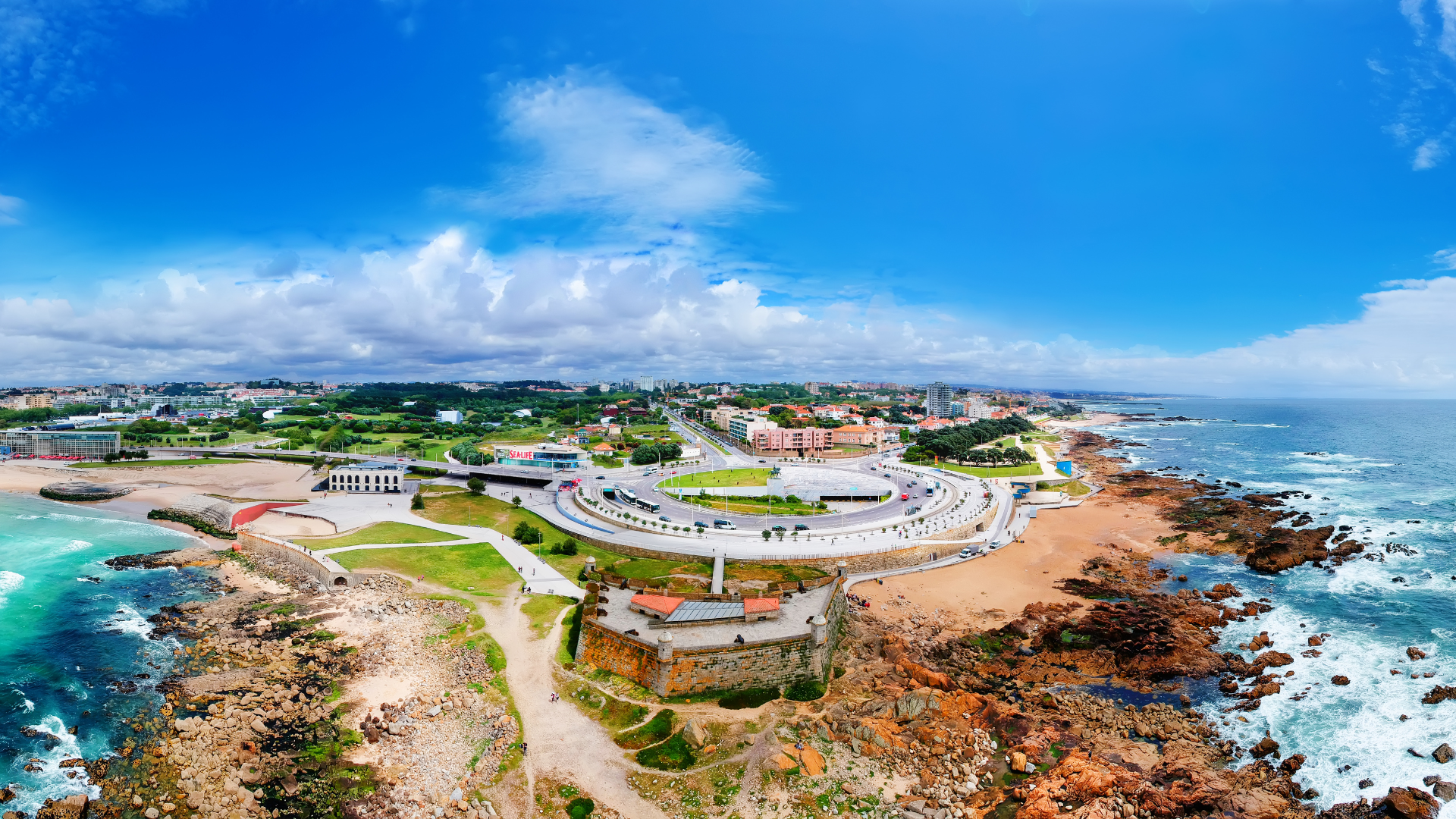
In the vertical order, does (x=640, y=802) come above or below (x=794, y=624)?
below

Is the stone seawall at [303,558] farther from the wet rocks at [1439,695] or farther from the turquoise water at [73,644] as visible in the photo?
the wet rocks at [1439,695]

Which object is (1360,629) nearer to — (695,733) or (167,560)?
(695,733)

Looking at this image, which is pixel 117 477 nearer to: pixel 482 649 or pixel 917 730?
pixel 482 649

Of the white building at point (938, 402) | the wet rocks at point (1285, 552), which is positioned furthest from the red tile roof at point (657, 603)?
the white building at point (938, 402)

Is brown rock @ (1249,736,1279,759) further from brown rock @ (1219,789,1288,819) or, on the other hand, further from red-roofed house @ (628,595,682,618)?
red-roofed house @ (628,595,682,618)

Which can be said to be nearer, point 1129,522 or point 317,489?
point 1129,522

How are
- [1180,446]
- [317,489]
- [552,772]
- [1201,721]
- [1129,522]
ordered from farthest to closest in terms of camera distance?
[1180,446] → [317,489] → [1129,522] → [1201,721] → [552,772]

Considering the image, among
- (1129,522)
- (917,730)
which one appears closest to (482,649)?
(917,730)
